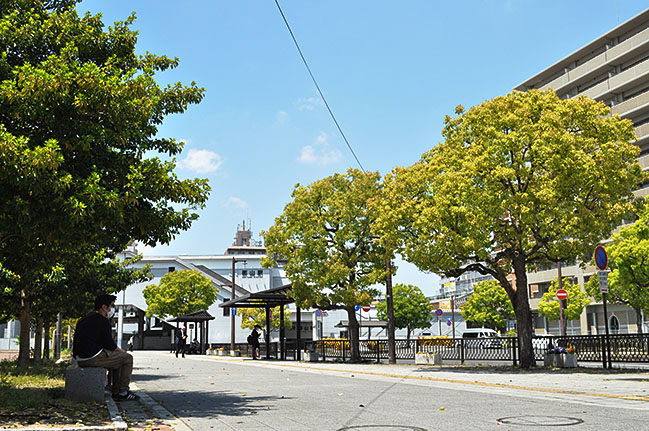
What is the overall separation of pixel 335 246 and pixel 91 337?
2099 centimetres

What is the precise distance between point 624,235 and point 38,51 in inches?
1517

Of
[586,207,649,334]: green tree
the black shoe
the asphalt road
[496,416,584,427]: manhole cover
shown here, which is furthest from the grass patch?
[586,207,649,334]: green tree

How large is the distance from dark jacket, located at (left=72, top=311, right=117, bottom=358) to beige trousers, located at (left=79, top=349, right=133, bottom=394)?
0.41 ft

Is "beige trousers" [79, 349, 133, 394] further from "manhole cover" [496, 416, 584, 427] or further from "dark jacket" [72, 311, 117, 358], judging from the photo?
"manhole cover" [496, 416, 584, 427]

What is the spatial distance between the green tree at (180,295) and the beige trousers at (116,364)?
173 ft

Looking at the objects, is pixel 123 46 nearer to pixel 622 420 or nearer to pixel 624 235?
pixel 622 420

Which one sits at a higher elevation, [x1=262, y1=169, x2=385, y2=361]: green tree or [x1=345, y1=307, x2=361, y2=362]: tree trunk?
[x1=262, y1=169, x2=385, y2=361]: green tree

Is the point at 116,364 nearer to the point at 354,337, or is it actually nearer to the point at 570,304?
the point at 354,337

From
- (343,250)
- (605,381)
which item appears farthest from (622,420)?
(343,250)

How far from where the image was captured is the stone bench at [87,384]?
9.89 meters

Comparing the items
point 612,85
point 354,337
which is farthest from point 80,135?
point 612,85

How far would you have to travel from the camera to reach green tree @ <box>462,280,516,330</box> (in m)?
77.6

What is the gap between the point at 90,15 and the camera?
38.6ft

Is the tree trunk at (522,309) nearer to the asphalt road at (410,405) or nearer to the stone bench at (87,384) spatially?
the asphalt road at (410,405)
